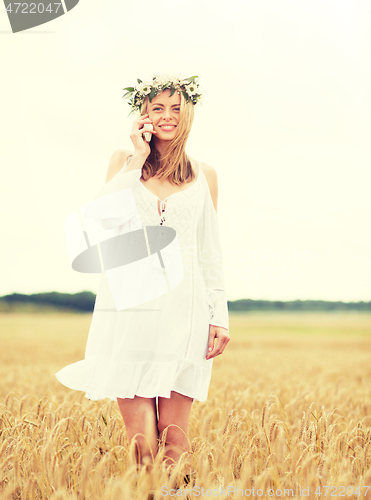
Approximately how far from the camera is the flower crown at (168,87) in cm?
248

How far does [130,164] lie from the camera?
7.43 ft

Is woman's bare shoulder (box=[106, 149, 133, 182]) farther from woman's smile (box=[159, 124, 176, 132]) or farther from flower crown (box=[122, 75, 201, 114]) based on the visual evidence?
flower crown (box=[122, 75, 201, 114])

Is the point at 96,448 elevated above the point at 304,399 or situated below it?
above

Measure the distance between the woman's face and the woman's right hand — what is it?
0.21ft

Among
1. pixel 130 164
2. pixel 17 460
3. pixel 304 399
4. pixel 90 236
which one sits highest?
pixel 130 164

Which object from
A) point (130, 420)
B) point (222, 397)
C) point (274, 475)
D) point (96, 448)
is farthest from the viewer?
point (222, 397)

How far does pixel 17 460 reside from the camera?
2.21 meters

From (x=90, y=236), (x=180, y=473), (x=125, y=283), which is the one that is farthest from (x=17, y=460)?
(x=90, y=236)

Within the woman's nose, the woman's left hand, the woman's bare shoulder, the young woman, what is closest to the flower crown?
the young woman

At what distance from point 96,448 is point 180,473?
98 centimetres

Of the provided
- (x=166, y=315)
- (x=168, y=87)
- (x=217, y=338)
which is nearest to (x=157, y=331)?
(x=166, y=315)

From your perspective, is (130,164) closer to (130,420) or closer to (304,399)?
(130,420)

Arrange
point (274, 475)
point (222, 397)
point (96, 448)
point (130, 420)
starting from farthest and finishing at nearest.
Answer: point (222, 397), point (96, 448), point (130, 420), point (274, 475)

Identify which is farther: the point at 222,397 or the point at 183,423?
the point at 222,397
